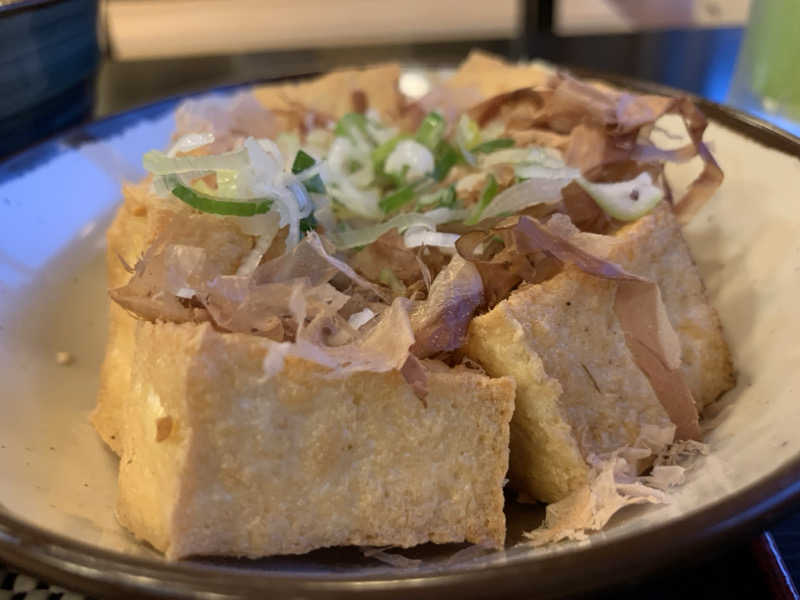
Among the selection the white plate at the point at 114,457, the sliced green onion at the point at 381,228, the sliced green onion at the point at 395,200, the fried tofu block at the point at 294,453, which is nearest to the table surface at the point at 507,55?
the white plate at the point at 114,457

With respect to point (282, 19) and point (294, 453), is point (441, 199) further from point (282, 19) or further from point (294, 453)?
point (282, 19)

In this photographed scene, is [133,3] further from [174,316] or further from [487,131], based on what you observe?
[174,316]

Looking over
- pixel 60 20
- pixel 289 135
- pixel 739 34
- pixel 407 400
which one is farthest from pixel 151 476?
pixel 739 34

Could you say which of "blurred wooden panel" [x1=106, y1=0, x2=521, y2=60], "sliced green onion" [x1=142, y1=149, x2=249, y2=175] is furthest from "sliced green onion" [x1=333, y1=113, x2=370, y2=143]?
"blurred wooden panel" [x1=106, y1=0, x2=521, y2=60]

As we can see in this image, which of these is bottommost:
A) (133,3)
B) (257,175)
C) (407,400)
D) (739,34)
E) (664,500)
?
(133,3)

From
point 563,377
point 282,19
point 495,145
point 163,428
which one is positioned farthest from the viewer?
point 282,19

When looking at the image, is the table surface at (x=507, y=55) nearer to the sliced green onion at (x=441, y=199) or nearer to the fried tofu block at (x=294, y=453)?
the sliced green onion at (x=441, y=199)

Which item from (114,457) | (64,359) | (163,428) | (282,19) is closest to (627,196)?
(163,428)
